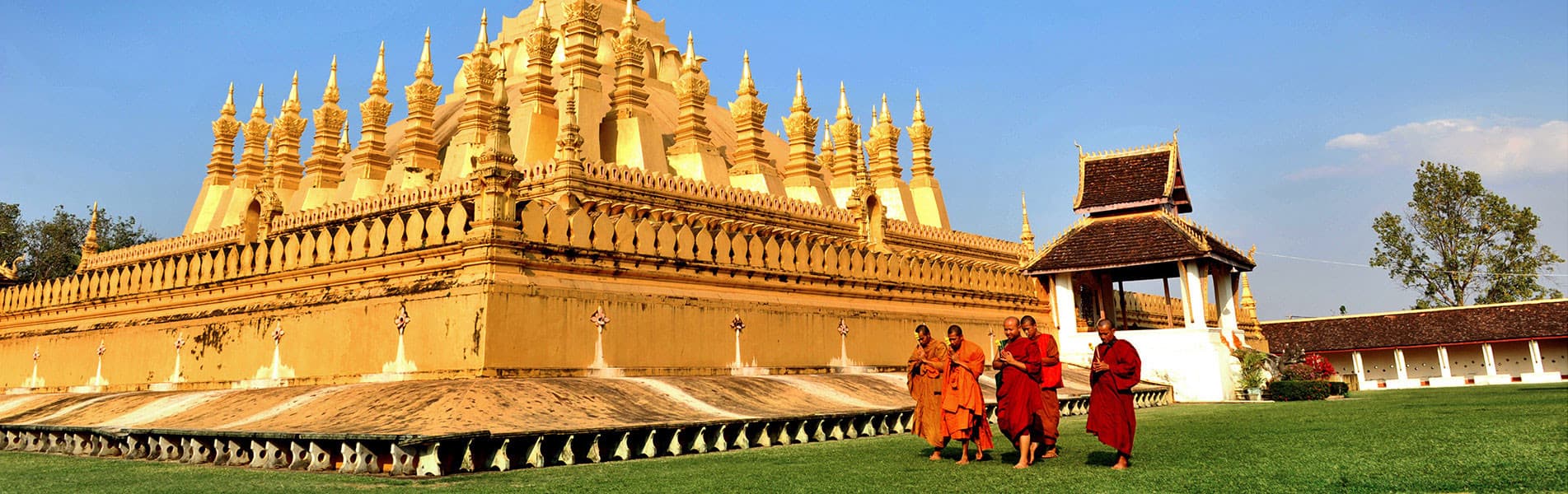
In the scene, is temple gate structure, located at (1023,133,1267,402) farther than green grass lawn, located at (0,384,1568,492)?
Yes

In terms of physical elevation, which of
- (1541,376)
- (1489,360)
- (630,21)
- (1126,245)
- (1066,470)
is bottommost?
(1066,470)

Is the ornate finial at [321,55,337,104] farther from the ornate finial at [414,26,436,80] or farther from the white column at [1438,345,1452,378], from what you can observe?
the white column at [1438,345,1452,378]

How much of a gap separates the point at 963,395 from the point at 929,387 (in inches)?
20.3

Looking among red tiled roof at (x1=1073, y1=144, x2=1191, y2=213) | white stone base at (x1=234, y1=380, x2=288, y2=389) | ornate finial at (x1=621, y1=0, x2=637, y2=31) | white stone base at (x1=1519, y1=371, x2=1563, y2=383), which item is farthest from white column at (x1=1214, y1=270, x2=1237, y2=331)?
white stone base at (x1=234, y1=380, x2=288, y2=389)

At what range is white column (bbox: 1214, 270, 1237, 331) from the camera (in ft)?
81.7

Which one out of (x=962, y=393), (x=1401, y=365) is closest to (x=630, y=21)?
(x=962, y=393)

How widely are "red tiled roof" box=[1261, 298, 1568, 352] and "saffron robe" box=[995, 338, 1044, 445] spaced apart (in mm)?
33817

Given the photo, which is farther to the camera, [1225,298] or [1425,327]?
[1425,327]

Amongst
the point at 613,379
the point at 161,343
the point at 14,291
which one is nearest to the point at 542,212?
the point at 613,379

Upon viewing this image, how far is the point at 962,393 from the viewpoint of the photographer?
30.4ft

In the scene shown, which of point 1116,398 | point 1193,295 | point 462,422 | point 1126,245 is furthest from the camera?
point 1126,245

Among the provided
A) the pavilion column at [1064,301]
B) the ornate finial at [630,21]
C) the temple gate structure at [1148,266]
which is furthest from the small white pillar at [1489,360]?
the ornate finial at [630,21]

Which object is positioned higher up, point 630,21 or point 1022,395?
point 630,21

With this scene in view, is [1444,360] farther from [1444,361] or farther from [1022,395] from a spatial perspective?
[1022,395]
